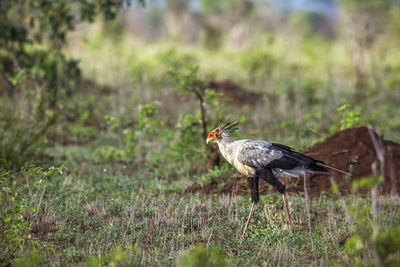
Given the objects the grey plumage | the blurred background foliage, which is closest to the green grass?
the blurred background foliage

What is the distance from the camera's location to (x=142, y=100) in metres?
11.5

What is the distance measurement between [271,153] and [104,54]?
14.0m

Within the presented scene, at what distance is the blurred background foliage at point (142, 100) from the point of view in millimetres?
7223

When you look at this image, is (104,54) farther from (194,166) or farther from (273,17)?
(273,17)

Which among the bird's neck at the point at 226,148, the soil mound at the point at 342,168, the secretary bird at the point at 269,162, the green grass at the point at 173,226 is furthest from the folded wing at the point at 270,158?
the soil mound at the point at 342,168

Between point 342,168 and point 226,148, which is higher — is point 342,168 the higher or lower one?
the lower one

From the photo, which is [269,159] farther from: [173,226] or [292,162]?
[173,226]

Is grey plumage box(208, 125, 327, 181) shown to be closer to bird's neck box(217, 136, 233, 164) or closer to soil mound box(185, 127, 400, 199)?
bird's neck box(217, 136, 233, 164)

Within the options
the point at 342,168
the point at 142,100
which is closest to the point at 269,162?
the point at 342,168

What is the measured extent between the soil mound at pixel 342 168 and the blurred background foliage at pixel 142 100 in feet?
1.35

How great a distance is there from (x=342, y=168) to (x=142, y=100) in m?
6.35

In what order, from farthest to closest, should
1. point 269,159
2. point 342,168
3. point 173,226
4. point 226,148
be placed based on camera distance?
point 342,168 < point 226,148 < point 269,159 < point 173,226

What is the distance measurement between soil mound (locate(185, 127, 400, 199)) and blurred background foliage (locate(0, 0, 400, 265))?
0.41m

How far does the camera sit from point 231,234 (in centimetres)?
476
